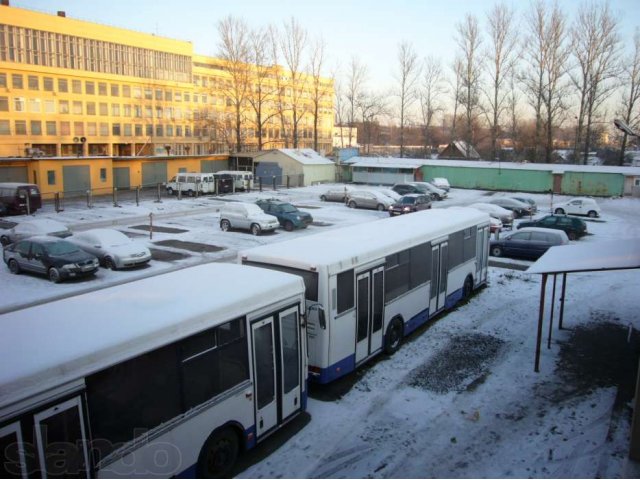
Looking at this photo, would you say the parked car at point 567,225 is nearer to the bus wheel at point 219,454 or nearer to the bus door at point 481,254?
the bus door at point 481,254

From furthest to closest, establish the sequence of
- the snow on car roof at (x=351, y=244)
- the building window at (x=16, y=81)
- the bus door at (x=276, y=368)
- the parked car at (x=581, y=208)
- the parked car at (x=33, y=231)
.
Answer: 1. the building window at (x=16, y=81)
2. the parked car at (x=581, y=208)
3. the parked car at (x=33, y=231)
4. the snow on car roof at (x=351, y=244)
5. the bus door at (x=276, y=368)

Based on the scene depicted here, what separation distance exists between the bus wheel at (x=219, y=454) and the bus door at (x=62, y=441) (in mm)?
1765

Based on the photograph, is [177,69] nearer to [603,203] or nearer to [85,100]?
[85,100]

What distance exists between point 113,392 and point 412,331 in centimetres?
829

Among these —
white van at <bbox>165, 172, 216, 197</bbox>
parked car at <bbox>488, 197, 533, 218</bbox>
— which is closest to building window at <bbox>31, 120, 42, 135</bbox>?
white van at <bbox>165, 172, 216, 197</bbox>

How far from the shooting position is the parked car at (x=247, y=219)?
27328 mm

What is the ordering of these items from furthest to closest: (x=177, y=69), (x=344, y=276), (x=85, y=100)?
1. (x=177, y=69)
2. (x=85, y=100)
3. (x=344, y=276)

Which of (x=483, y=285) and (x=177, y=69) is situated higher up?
(x=177, y=69)

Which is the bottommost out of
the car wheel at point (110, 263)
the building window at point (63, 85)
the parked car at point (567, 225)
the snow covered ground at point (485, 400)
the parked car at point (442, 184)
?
the snow covered ground at point (485, 400)

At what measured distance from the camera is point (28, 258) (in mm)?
18438

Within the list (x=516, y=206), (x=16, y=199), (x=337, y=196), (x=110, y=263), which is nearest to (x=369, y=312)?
(x=110, y=263)

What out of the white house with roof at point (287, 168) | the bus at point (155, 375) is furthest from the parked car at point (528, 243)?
the white house with roof at point (287, 168)

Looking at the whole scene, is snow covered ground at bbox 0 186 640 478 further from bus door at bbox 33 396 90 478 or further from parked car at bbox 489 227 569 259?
parked car at bbox 489 227 569 259

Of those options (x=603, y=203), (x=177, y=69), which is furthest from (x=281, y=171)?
(x=177, y=69)
